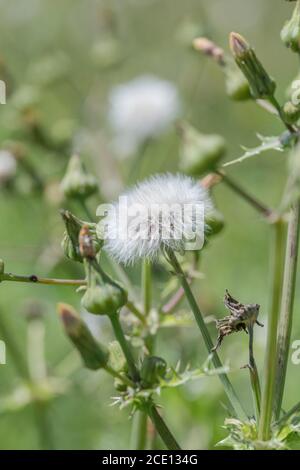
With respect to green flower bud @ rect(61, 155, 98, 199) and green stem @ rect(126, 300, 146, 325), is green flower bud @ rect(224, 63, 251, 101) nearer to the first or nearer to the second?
green flower bud @ rect(61, 155, 98, 199)

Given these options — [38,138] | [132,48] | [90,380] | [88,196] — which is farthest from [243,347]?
[132,48]

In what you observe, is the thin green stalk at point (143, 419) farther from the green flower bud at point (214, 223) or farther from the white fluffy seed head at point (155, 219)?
the white fluffy seed head at point (155, 219)

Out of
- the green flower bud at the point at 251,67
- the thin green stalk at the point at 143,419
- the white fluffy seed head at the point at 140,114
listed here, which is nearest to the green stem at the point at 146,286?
the thin green stalk at the point at 143,419

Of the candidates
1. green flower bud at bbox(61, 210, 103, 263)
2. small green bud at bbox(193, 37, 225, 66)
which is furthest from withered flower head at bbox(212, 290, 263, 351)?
small green bud at bbox(193, 37, 225, 66)

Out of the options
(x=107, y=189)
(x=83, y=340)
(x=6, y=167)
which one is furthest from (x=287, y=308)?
(x=107, y=189)
